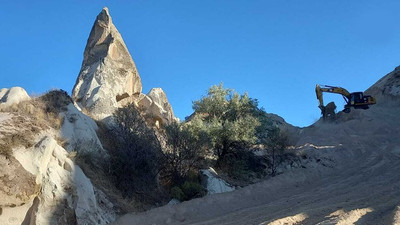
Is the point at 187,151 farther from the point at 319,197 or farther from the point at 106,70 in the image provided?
the point at 106,70

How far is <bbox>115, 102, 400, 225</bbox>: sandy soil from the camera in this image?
917cm

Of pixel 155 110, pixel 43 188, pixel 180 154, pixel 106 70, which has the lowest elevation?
pixel 43 188

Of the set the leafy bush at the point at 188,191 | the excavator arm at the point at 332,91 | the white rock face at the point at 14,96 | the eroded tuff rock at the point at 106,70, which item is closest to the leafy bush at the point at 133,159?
the leafy bush at the point at 188,191

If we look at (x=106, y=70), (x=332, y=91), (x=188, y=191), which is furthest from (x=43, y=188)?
(x=332, y=91)

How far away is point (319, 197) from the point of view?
12938 mm

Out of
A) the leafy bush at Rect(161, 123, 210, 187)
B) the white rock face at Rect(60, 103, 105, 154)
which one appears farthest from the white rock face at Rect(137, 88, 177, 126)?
the white rock face at Rect(60, 103, 105, 154)

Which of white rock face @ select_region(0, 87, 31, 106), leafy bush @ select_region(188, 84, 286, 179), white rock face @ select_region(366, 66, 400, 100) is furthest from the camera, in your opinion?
white rock face @ select_region(366, 66, 400, 100)

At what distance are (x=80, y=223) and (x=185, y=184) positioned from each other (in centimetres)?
526

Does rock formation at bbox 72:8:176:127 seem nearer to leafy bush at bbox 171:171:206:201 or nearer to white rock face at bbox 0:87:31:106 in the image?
white rock face at bbox 0:87:31:106

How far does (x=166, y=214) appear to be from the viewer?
12211mm

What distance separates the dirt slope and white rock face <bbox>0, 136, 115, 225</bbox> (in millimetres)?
1035

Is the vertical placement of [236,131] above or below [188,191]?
above

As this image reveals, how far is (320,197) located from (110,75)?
16.3 m

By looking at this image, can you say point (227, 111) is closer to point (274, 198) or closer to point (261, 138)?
point (261, 138)
